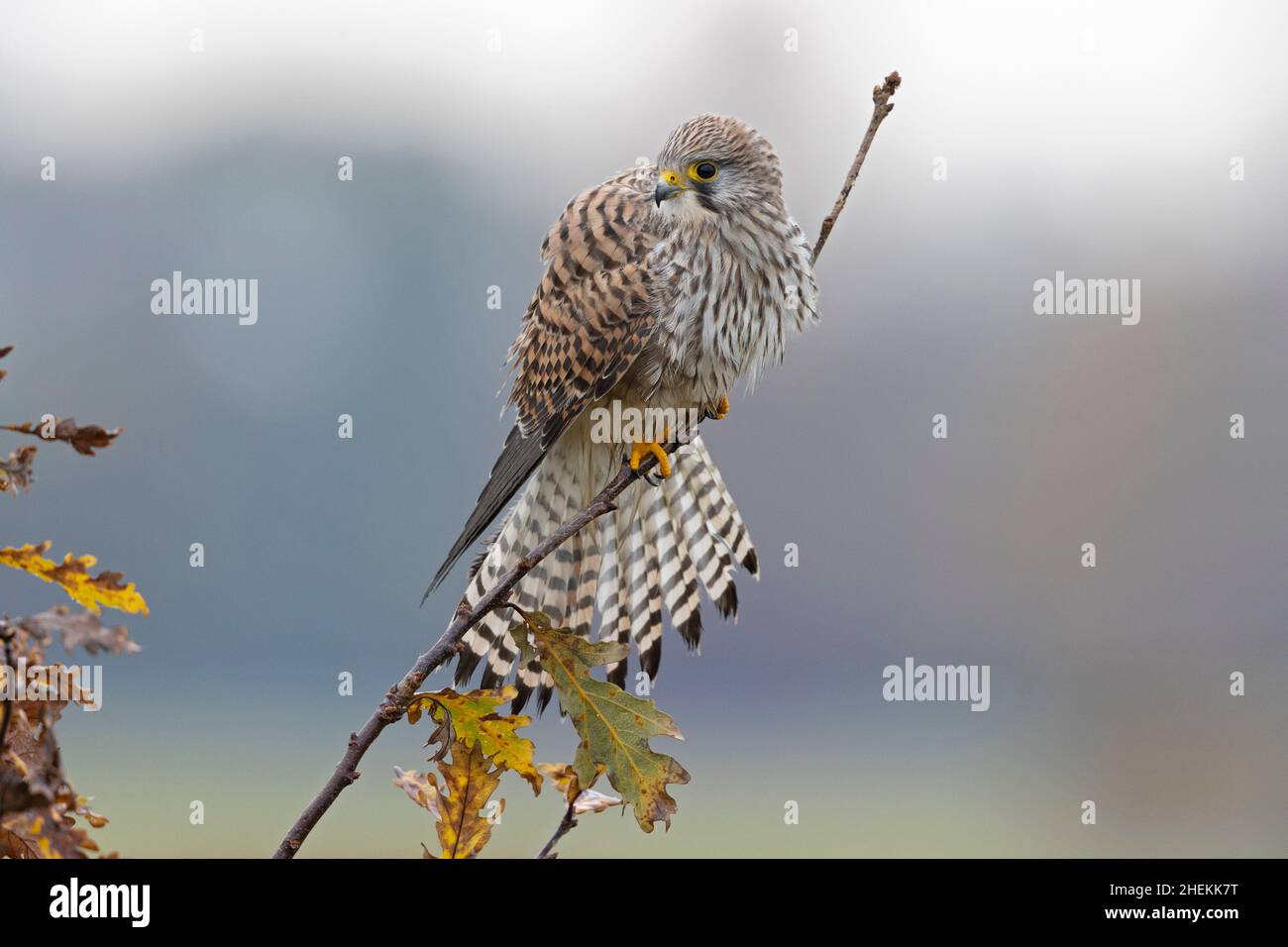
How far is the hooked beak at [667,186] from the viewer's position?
3201 mm

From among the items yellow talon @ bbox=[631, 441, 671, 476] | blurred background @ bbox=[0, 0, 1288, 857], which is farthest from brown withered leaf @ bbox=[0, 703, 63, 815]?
blurred background @ bbox=[0, 0, 1288, 857]

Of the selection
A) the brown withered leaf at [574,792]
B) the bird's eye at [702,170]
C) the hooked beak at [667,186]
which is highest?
the bird's eye at [702,170]

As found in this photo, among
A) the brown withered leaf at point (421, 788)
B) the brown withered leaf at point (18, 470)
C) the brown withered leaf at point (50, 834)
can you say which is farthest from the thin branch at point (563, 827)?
the brown withered leaf at point (18, 470)

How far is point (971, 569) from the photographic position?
63156 millimetres

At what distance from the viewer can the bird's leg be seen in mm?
3131

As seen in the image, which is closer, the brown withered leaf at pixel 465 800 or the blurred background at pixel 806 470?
the brown withered leaf at pixel 465 800

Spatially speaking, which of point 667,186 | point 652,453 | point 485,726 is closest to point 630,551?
point 652,453

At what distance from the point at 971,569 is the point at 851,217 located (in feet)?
57.5

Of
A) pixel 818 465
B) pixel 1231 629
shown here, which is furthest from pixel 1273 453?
pixel 818 465

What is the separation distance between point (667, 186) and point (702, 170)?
128 millimetres

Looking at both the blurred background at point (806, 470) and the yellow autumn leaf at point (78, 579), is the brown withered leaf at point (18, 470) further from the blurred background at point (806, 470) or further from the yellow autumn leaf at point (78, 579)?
the blurred background at point (806, 470)

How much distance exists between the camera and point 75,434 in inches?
42.5

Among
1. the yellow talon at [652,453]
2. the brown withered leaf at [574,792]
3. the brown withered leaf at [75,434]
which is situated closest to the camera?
the brown withered leaf at [75,434]

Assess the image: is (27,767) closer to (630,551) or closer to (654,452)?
(654,452)
